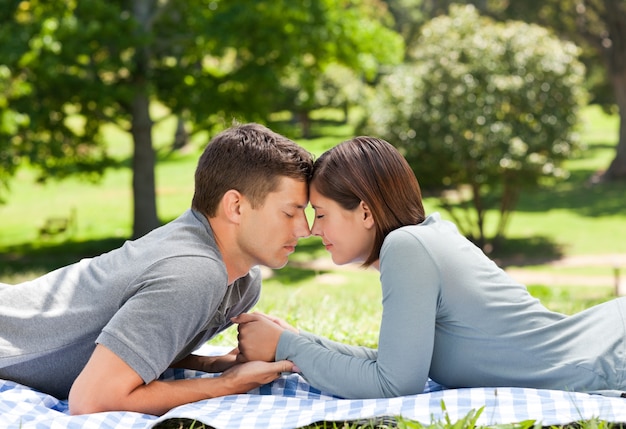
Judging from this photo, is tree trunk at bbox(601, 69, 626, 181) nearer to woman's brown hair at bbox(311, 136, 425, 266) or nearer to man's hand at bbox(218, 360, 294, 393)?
woman's brown hair at bbox(311, 136, 425, 266)

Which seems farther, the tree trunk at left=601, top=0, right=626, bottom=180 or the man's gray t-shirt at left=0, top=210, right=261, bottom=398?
the tree trunk at left=601, top=0, right=626, bottom=180

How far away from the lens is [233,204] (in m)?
3.51

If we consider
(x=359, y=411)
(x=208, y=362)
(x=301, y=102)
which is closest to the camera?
(x=359, y=411)

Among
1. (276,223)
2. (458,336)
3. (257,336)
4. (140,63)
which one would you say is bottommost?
(257,336)

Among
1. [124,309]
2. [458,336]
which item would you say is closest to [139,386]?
[124,309]

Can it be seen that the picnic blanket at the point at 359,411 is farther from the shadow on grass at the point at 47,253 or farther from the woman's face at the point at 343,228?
the shadow on grass at the point at 47,253

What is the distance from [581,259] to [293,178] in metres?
17.6

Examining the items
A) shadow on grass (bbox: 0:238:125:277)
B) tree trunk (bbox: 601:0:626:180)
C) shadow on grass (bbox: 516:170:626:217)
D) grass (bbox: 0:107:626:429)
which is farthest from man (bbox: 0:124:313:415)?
tree trunk (bbox: 601:0:626:180)

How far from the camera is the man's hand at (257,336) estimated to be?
11.8ft

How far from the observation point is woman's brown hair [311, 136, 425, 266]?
3340 millimetres

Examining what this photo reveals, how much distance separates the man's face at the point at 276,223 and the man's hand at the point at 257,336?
0.98 ft

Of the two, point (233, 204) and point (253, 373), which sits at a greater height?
point (233, 204)

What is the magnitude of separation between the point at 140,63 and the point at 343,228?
14.8 metres

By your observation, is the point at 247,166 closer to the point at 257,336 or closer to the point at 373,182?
the point at 373,182
